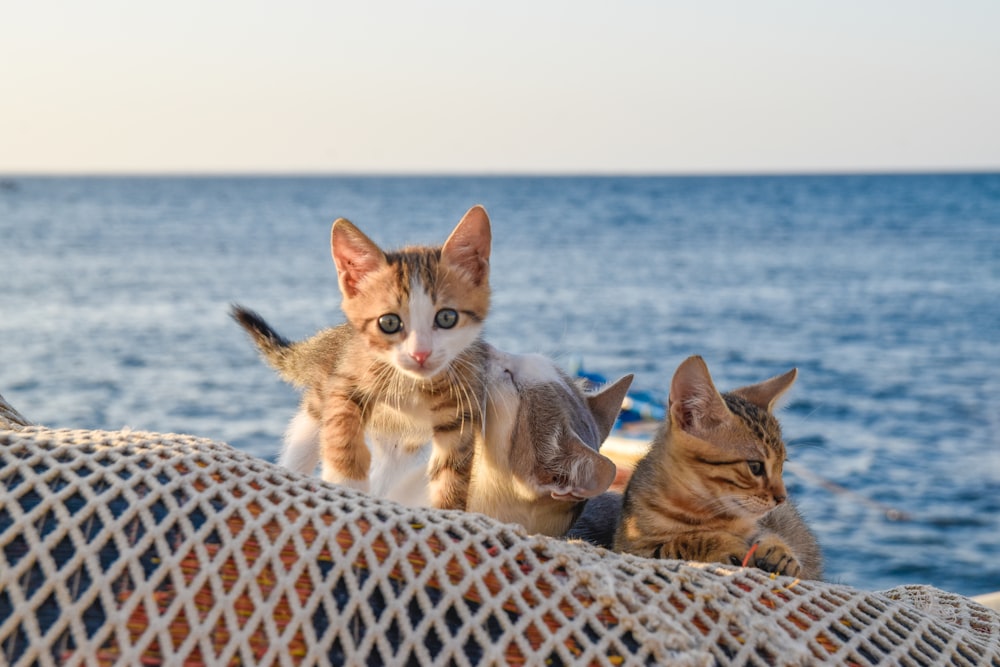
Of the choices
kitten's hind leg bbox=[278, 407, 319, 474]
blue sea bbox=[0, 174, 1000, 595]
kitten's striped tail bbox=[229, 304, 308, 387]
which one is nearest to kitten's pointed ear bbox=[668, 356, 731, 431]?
blue sea bbox=[0, 174, 1000, 595]

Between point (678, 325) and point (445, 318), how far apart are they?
19603 mm

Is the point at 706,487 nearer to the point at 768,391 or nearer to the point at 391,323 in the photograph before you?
the point at 768,391

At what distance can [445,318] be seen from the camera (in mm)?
2361

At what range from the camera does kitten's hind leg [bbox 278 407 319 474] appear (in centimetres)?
249

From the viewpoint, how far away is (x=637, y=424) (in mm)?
6375

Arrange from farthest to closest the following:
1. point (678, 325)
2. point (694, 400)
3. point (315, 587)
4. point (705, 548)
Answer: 1. point (678, 325)
2. point (694, 400)
3. point (705, 548)
4. point (315, 587)

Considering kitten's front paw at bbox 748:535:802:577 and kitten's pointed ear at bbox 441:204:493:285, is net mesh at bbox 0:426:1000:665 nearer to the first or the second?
kitten's front paw at bbox 748:535:802:577

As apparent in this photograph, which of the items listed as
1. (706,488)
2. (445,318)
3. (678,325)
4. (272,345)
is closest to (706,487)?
(706,488)

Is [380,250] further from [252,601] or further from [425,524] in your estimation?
[252,601]

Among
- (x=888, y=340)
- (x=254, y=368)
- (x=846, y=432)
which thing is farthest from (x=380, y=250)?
(x=888, y=340)

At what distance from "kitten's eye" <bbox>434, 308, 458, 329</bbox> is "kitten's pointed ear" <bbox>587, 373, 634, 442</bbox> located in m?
0.38

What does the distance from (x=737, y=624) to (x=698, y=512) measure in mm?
648

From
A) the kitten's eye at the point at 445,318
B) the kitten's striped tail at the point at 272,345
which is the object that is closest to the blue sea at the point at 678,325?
the kitten's eye at the point at 445,318

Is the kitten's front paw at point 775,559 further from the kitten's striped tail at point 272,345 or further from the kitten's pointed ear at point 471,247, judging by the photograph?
the kitten's striped tail at point 272,345
